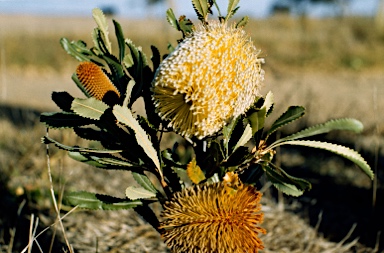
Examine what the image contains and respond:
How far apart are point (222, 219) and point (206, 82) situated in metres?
0.27

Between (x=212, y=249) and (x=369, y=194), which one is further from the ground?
(x=369, y=194)

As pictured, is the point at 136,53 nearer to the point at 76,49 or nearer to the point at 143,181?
the point at 76,49

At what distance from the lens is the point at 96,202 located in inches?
42.1

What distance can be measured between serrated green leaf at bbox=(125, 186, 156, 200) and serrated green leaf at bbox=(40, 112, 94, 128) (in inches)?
7.2

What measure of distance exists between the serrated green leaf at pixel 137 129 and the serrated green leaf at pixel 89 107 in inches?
2.7

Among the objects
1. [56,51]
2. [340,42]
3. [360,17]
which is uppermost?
[360,17]

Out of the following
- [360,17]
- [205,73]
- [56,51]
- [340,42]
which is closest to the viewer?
[205,73]

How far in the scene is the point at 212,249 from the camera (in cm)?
87

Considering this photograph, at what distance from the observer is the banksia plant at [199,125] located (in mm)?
853

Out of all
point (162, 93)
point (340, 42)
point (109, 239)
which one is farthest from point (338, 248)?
point (340, 42)

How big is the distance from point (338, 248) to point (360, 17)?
18.5 m

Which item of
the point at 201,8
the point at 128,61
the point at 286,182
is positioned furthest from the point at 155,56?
the point at 286,182

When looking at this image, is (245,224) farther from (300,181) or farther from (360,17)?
(360,17)

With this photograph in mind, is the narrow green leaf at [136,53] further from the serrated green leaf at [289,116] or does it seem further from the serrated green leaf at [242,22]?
the serrated green leaf at [289,116]
